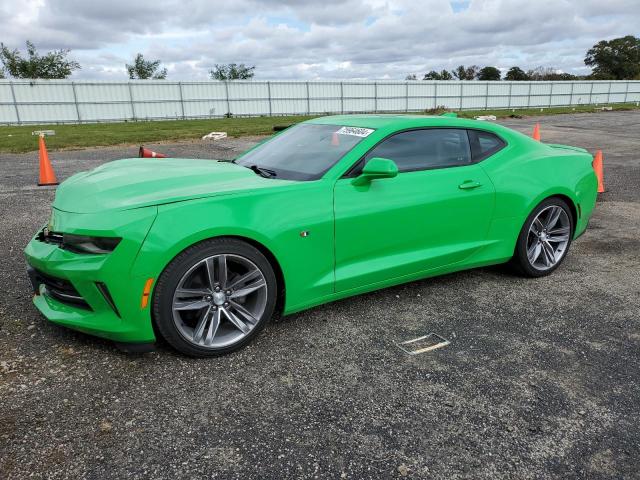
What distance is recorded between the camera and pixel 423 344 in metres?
3.34

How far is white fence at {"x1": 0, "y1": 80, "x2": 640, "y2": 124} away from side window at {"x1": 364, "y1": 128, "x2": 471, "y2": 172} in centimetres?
3199

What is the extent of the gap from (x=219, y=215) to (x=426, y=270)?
1738 millimetres

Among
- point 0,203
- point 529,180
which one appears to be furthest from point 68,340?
point 0,203

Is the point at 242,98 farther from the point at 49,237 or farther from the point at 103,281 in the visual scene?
the point at 103,281

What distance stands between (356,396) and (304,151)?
1.94 m

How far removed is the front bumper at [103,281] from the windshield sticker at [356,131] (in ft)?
5.45

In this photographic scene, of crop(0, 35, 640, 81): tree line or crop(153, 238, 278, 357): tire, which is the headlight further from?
crop(0, 35, 640, 81): tree line

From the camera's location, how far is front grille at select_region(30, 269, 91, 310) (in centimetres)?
293

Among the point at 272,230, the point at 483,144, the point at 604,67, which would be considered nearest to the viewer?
the point at 272,230

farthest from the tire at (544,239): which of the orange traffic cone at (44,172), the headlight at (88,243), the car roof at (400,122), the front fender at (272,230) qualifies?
the orange traffic cone at (44,172)

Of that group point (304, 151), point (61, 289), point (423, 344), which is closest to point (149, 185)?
point (61, 289)

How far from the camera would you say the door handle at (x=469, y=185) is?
393 centimetres

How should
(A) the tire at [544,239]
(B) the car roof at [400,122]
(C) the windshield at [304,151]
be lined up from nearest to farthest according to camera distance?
1. (C) the windshield at [304,151]
2. (B) the car roof at [400,122]
3. (A) the tire at [544,239]

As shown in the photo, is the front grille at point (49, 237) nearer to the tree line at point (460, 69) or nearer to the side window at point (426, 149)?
the side window at point (426, 149)
